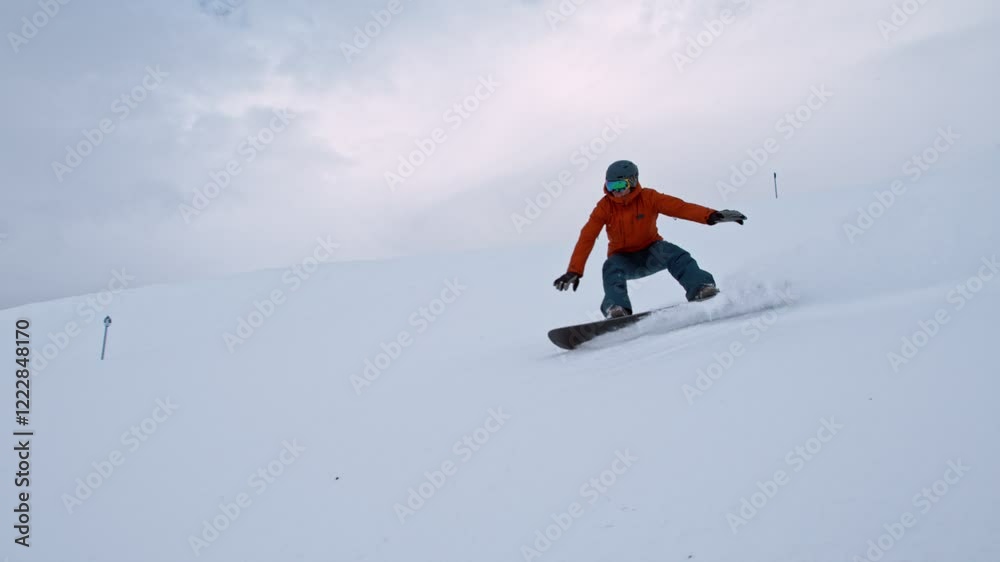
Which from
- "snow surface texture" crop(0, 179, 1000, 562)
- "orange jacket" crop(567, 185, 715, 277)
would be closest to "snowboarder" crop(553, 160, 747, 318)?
"orange jacket" crop(567, 185, 715, 277)

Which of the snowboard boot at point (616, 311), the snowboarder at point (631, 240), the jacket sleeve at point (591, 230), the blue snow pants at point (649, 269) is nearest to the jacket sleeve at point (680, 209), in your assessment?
the snowboarder at point (631, 240)

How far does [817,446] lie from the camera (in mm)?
1635

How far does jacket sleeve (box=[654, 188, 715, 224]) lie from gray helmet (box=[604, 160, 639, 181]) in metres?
0.28

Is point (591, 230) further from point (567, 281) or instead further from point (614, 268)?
point (567, 281)

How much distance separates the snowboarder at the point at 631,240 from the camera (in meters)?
4.53

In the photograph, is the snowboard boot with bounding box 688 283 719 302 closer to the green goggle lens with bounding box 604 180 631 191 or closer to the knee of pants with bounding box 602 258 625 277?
the knee of pants with bounding box 602 258 625 277

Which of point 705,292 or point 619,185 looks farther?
point 619,185

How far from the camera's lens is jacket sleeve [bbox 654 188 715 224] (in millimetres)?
4516

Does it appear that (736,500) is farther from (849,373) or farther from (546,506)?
(849,373)

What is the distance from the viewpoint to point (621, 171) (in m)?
4.62

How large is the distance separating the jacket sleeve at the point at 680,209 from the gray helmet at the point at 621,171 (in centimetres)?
28

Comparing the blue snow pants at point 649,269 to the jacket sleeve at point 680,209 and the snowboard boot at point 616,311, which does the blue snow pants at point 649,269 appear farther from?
the jacket sleeve at point 680,209

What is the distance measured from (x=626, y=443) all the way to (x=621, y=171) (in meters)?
3.05

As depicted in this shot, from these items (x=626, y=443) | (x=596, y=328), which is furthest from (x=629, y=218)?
(x=626, y=443)
